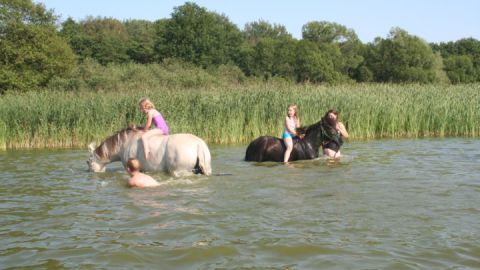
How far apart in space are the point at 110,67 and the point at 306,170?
91.2 ft

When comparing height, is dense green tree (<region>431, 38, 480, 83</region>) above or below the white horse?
above

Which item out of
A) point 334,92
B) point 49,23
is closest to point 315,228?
point 334,92

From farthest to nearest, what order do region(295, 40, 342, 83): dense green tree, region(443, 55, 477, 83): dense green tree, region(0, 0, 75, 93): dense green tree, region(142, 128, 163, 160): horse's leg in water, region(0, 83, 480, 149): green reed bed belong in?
region(443, 55, 477, 83): dense green tree < region(295, 40, 342, 83): dense green tree < region(0, 0, 75, 93): dense green tree < region(0, 83, 480, 149): green reed bed < region(142, 128, 163, 160): horse's leg in water

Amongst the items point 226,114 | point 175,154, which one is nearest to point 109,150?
point 175,154

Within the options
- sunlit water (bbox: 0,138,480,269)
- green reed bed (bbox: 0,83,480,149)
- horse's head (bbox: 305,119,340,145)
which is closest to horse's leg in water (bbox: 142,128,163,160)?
sunlit water (bbox: 0,138,480,269)

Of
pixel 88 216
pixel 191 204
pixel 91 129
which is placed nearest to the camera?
pixel 88 216

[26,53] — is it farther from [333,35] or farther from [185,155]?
[333,35]

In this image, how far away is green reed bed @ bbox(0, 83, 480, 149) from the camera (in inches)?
693

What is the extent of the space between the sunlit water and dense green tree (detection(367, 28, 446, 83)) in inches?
1869

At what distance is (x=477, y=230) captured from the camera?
6.01m

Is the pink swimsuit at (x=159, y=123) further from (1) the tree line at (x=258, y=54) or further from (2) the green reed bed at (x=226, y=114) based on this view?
(1) the tree line at (x=258, y=54)

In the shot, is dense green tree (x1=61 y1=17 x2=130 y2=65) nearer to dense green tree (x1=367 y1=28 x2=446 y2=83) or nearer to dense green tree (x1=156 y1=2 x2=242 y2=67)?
dense green tree (x1=156 y1=2 x2=242 y2=67)

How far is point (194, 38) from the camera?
53.7 metres

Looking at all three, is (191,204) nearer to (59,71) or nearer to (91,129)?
(91,129)
